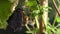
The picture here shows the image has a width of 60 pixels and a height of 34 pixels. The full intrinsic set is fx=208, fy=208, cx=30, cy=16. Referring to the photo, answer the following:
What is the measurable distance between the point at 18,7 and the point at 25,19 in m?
0.05

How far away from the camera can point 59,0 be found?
980 mm

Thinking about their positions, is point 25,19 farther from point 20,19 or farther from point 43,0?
point 43,0

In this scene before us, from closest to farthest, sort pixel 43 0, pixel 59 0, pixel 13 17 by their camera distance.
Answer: pixel 43 0 → pixel 13 17 → pixel 59 0

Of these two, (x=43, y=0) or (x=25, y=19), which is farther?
(x=25, y=19)

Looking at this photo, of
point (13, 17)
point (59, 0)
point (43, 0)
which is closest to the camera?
point (43, 0)

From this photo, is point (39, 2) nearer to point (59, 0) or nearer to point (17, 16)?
point (17, 16)

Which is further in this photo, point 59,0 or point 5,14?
point 59,0

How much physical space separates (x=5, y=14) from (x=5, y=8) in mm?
23

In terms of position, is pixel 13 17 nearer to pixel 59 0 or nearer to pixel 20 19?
pixel 20 19

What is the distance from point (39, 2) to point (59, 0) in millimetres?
283

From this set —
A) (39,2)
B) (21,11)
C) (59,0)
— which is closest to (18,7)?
(21,11)

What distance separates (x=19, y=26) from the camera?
0.81m

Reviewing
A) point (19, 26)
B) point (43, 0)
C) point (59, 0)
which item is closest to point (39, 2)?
point (43, 0)

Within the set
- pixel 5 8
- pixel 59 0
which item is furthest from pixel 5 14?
pixel 59 0
